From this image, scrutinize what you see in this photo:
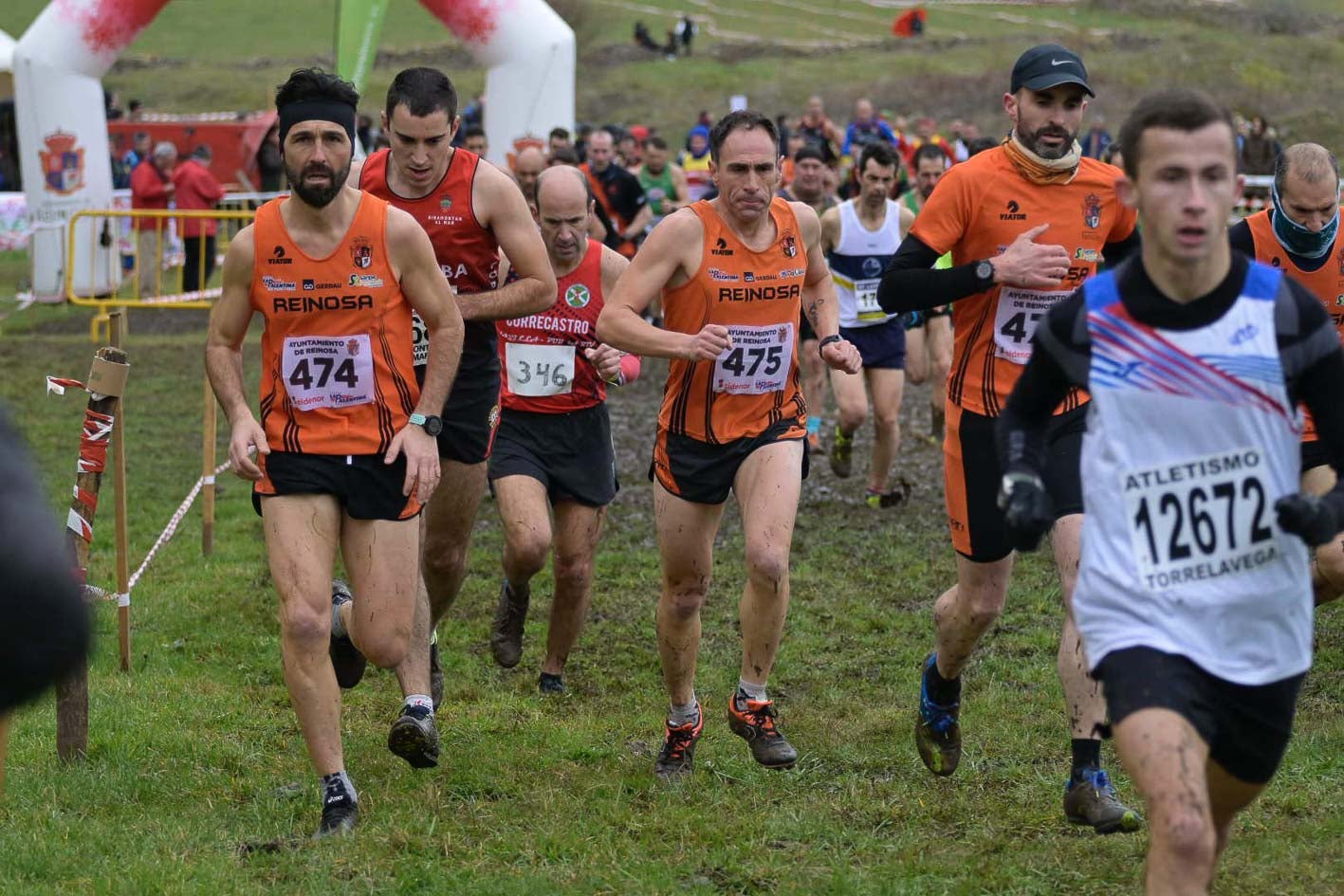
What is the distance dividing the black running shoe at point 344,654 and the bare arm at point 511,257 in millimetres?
1135

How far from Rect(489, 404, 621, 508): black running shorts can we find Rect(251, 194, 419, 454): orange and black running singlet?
187cm

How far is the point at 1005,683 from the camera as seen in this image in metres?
7.23

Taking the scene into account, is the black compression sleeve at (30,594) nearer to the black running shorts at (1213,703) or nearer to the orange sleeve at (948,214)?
the black running shorts at (1213,703)

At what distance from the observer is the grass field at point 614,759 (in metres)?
5.02

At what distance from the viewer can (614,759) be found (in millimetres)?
6258

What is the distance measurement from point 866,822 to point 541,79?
47.2ft

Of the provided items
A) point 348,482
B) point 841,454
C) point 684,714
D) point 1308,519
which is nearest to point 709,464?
point 684,714

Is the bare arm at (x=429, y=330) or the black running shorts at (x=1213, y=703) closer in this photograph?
the black running shorts at (x=1213, y=703)

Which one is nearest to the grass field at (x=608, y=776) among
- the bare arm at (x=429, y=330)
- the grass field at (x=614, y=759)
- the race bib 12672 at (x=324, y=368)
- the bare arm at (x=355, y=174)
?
the grass field at (x=614, y=759)

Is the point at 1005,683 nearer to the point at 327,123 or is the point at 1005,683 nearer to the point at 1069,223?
the point at 1069,223

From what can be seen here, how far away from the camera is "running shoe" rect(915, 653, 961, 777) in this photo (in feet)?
19.0

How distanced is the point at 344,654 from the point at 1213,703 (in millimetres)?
3707

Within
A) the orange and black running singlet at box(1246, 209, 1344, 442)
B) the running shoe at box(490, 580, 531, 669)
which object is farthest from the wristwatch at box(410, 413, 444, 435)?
the orange and black running singlet at box(1246, 209, 1344, 442)

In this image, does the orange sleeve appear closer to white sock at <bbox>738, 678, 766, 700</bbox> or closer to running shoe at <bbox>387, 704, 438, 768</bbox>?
white sock at <bbox>738, 678, 766, 700</bbox>
